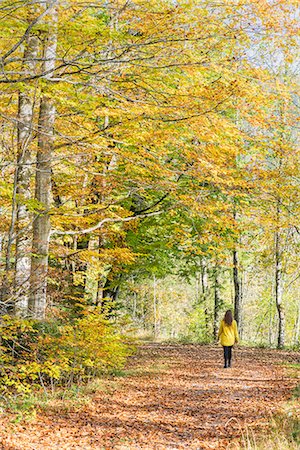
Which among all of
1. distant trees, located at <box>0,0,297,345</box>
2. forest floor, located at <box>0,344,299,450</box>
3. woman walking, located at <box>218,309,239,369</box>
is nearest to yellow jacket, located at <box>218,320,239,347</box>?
woman walking, located at <box>218,309,239,369</box>

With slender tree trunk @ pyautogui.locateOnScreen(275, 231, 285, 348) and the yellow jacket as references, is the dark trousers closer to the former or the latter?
the yellow jacket

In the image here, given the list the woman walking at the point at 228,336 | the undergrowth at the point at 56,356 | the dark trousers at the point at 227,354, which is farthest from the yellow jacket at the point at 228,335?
the undergrowth at the point at 56,356

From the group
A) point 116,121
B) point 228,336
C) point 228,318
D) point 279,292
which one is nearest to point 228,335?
point 228,336

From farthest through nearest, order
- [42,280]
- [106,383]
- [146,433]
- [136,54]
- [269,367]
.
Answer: [269,367], [106,383], [42,280], [146,433], [136,54]

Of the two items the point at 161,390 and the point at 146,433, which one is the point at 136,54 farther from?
the point at 161,390

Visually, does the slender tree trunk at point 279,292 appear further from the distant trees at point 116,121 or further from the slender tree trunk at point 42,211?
the slender tree trunk at point 42,211

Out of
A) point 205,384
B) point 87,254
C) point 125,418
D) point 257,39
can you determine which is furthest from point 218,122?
point 125,418

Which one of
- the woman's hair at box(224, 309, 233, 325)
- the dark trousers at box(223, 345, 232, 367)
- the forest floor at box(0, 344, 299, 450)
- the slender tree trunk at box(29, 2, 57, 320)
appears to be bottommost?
the forest floor at box(0, 344, 299, 450)

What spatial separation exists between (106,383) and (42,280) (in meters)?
2.52

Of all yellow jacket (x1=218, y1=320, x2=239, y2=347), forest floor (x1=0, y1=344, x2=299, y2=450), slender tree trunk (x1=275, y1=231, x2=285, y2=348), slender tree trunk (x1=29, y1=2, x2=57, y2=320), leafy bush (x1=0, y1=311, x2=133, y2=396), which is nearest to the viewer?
forest floor (x1=0, y1=344, x2=299, y2=450)

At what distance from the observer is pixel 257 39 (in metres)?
10.4

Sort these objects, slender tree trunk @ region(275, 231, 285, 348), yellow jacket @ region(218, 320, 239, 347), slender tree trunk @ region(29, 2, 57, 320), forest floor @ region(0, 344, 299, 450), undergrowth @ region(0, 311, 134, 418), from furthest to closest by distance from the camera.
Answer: slender tree trunk @ region(275, 231, 285, 348), yellow jacket @ region(218, 320, 239, 347), slender tree trunk @ region(29, 2, 57, 320), undergrowth @ region(0, 311, 134, 418), forest floor @ region(0, 344, 299, 450)

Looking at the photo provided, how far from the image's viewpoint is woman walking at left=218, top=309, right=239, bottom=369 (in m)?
13.4

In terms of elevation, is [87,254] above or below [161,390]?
above
